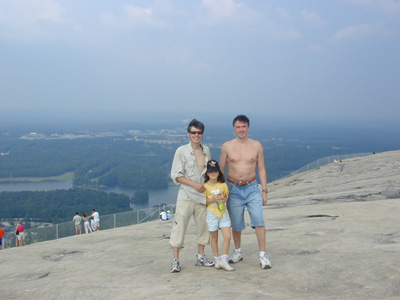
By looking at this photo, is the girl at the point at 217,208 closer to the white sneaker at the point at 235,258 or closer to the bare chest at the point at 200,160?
the bare chest at the point at 200,160

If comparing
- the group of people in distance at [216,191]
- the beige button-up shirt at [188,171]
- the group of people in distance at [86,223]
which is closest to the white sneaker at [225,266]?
the group of people in distance at [216,191]

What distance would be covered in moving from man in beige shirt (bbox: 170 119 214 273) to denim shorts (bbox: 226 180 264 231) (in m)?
0.44

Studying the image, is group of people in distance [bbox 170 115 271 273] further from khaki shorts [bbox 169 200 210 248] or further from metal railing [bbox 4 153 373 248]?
metal railing [bbox 4 153 373 248]

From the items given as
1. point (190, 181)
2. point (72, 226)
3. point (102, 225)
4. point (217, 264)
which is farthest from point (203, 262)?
point (102, 225)

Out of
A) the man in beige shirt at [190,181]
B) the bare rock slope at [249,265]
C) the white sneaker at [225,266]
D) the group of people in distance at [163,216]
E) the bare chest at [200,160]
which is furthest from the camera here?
the group of people in distance at [163,216]

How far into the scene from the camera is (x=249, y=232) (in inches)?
357

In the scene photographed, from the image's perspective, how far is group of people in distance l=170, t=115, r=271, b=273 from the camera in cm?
553

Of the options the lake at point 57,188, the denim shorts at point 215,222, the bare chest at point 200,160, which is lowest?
the lake at point 57,188

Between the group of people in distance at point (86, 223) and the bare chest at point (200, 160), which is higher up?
the bare chest at point (200, 160)

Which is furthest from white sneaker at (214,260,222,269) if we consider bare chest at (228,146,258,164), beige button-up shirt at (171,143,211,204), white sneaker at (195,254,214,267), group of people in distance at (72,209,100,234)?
group of people in distance at (72,209,100,234)

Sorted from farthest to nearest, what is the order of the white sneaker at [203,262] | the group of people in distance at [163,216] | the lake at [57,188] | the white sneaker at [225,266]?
the lake at [57,188] → the group of people in distance at [163,216] → the white sneaker at [203,262] → the white sneaker at [225,266]

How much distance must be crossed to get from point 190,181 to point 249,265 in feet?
4.96

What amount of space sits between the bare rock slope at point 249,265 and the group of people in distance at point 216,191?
1.36 ft

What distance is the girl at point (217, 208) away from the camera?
5492 millimetres
